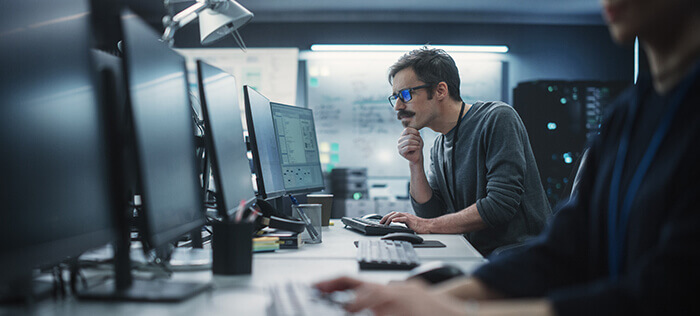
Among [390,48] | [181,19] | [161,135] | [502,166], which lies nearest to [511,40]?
[390,48]

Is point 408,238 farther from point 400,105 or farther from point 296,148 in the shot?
point 400,105

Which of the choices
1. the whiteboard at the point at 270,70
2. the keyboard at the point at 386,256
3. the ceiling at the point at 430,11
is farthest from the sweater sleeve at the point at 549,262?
the whiteboard at the point at 270,70

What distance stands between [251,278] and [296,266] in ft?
0.56

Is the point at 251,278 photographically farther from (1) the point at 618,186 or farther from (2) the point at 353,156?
(2) the point at 353,156

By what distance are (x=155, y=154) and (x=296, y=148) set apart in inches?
46.6

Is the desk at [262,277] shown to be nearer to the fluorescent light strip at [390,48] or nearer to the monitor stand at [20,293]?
the monitor stand at [20,293]

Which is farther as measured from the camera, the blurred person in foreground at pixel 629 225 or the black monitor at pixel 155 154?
the black monitor at pixel 155 154

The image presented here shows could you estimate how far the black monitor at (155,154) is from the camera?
0.73 m

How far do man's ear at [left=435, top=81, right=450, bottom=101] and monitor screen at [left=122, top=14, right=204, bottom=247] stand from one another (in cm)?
143

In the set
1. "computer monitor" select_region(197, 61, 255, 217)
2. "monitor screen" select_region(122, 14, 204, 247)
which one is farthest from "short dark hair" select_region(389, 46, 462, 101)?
"monitor screen" select_region(122, 14, 204, 247)

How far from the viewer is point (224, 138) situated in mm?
1193

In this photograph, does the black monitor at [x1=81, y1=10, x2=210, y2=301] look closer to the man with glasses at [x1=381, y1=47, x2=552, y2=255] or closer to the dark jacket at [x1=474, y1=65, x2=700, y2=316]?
the dark jacket at [x1=474, y1=65, x2=700, y2=316]

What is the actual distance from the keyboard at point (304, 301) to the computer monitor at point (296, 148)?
0.99 m

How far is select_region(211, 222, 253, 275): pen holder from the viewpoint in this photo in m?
0.97
